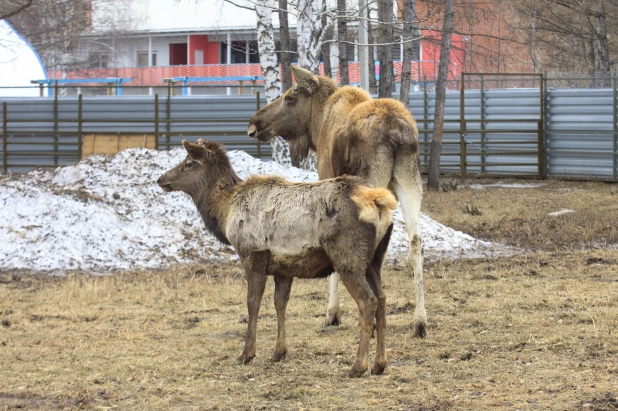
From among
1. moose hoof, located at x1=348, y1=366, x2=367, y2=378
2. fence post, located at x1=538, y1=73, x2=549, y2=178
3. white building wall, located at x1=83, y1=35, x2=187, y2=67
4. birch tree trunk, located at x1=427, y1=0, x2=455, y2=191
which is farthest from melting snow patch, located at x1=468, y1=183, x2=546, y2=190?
white building wall, located at x1=83, y1=35, x2=187, y2=67

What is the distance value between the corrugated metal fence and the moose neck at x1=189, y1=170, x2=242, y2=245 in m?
15.3

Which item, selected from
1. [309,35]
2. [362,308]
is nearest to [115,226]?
[309,35]

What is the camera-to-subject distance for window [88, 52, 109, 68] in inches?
1972

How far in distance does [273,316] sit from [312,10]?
362 inches

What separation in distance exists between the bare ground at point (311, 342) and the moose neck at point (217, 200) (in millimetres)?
1025

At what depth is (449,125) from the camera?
86.8ft

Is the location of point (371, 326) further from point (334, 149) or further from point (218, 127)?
point (218, 127)

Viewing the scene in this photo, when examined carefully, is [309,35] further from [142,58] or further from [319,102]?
[142,58]

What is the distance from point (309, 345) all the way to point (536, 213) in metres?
10.3

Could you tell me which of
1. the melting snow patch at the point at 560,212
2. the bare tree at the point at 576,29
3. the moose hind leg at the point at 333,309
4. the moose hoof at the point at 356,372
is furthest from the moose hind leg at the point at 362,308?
the bare tree at the point at 576,29

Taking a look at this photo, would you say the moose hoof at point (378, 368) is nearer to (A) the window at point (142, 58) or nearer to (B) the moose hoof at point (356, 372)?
(B) the moose hoof at point (356, 372)

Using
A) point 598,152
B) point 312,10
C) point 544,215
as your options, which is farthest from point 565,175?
point 312,10

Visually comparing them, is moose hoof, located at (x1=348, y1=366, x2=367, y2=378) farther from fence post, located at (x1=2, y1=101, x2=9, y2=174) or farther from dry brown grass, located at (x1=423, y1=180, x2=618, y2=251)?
fence post, located at (x1=2, y1=101, x2=9, y2=174)

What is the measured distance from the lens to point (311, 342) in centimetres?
809
